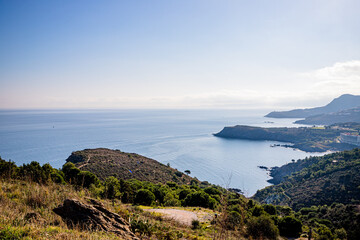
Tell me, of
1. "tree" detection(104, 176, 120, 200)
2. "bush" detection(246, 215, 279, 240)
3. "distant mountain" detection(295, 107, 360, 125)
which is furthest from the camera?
"distant mountain" detection(295, 107, 360, 125)

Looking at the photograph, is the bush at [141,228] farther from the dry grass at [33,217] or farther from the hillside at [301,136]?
the hillside at [301,136]

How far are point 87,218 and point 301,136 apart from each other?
129110mm

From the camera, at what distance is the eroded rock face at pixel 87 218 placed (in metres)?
4.22

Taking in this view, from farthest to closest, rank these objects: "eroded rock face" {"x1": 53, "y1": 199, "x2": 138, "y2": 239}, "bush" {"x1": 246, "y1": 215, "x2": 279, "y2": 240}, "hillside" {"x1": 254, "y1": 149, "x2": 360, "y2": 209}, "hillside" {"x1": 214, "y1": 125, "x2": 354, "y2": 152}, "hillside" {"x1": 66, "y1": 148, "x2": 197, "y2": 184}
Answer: "hillside" {"x1": 214, "y1": 125, "x2": 354, "y2": 152} < "hillside" {"x1": 254, "y1": 149, "x2": 360, "y2": 209} < "hillside" {"x1": 66, "y1": 148, "x2": 197, "y2": 184} < "bush" {"x1": 246, "y1": 215, "x2": 279, "y2": 240} < "eroded rock face" {"x1": 53, "y1": 199, "x2": 138, "y2": 239}

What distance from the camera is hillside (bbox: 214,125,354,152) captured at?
94.8 m

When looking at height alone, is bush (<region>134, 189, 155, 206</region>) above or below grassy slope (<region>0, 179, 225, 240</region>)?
below

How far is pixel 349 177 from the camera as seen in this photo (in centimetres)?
3722

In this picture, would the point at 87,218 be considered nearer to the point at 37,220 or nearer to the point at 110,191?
the point at 37,220

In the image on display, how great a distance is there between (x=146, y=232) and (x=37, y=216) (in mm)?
2525

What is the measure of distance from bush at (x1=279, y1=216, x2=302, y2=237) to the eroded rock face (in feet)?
45.0

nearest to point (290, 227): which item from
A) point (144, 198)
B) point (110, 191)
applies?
point (144, 198)

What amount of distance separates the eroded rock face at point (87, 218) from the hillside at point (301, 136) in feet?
365

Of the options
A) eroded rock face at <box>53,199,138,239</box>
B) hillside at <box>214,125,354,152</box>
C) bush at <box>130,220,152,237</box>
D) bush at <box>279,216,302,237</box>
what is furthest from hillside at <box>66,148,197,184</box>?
hillside at <box>214,125,354,152</box>

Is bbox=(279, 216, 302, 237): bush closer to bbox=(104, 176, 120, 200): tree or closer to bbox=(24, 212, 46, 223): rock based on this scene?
bbox=(104, 176, 120, 200): tree
